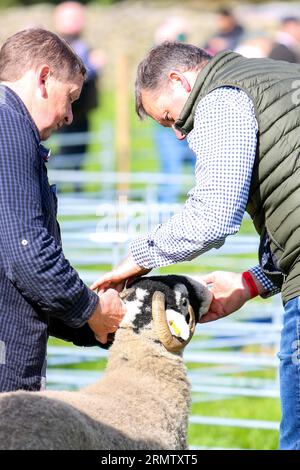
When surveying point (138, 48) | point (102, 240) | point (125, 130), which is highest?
point (102, 240)

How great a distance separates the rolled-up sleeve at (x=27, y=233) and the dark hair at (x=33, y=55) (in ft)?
0.68

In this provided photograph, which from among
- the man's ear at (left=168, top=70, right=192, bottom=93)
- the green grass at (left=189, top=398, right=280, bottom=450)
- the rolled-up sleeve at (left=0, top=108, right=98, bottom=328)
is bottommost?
the green grass at (left=189, top=398, right=280, bottom=450)

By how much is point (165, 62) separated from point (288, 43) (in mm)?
7270

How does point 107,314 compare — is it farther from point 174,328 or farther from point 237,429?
point 237,429

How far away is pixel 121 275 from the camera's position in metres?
3.69

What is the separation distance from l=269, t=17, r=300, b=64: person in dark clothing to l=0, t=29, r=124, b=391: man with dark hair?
255 inches

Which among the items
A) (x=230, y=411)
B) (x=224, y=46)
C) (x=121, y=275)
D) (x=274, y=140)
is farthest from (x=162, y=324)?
(x=224, y=46)

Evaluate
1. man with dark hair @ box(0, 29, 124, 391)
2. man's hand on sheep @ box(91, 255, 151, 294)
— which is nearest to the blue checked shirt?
man's hand on sheep @ box(91, 255, 151, 294)

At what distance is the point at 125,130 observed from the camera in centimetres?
1336

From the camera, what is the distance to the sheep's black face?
11.9 ft

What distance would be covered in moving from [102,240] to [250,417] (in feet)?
5.48

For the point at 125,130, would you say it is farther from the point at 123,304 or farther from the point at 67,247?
the point at 123,304

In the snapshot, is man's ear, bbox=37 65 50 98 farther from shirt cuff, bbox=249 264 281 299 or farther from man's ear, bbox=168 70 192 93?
shirt cuff, bbox=249 264 281 299
